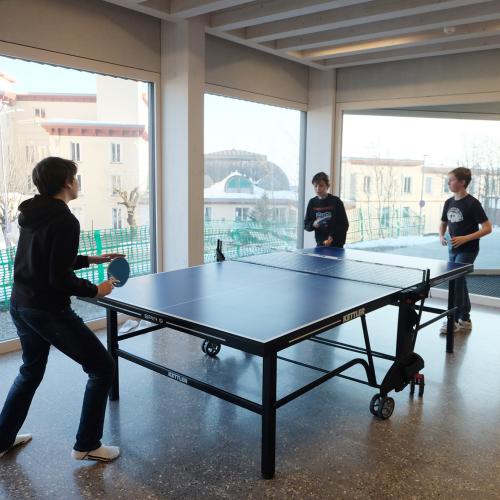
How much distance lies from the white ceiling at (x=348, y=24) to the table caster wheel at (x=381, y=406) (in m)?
3.05

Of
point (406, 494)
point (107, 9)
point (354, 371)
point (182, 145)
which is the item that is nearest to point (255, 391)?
point (354, 371)

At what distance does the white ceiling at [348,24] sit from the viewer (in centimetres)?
426

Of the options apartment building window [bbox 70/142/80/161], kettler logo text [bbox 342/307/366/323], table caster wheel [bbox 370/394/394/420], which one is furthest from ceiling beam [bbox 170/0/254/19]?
table caster wheel [bbox 370/394/394/420]

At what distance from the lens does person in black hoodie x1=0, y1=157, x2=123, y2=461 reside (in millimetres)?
2232

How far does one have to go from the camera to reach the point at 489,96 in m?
5.55

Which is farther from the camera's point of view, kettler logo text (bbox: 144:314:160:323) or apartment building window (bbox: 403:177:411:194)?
apartment building window (bbox: 403:177:411:194)

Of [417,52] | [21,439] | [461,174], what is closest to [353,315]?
[21,439]

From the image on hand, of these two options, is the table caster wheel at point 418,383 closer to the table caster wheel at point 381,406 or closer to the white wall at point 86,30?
the table caster wheel at point 381,406

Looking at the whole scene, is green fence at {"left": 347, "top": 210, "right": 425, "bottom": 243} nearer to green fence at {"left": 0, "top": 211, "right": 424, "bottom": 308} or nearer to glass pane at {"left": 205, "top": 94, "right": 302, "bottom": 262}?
green fence at {"left": 0, "top": 211, "right": 424, "bottom": 308}

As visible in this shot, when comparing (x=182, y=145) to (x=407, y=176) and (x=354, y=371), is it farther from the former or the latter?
(x=407, y=176)

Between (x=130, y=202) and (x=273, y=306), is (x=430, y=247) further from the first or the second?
(x=273, y=306)

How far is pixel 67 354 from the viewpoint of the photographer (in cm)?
238

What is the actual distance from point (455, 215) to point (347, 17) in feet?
6.67

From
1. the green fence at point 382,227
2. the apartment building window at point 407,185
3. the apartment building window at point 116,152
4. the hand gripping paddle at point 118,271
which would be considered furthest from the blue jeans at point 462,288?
the apartment building window at point 116,152
